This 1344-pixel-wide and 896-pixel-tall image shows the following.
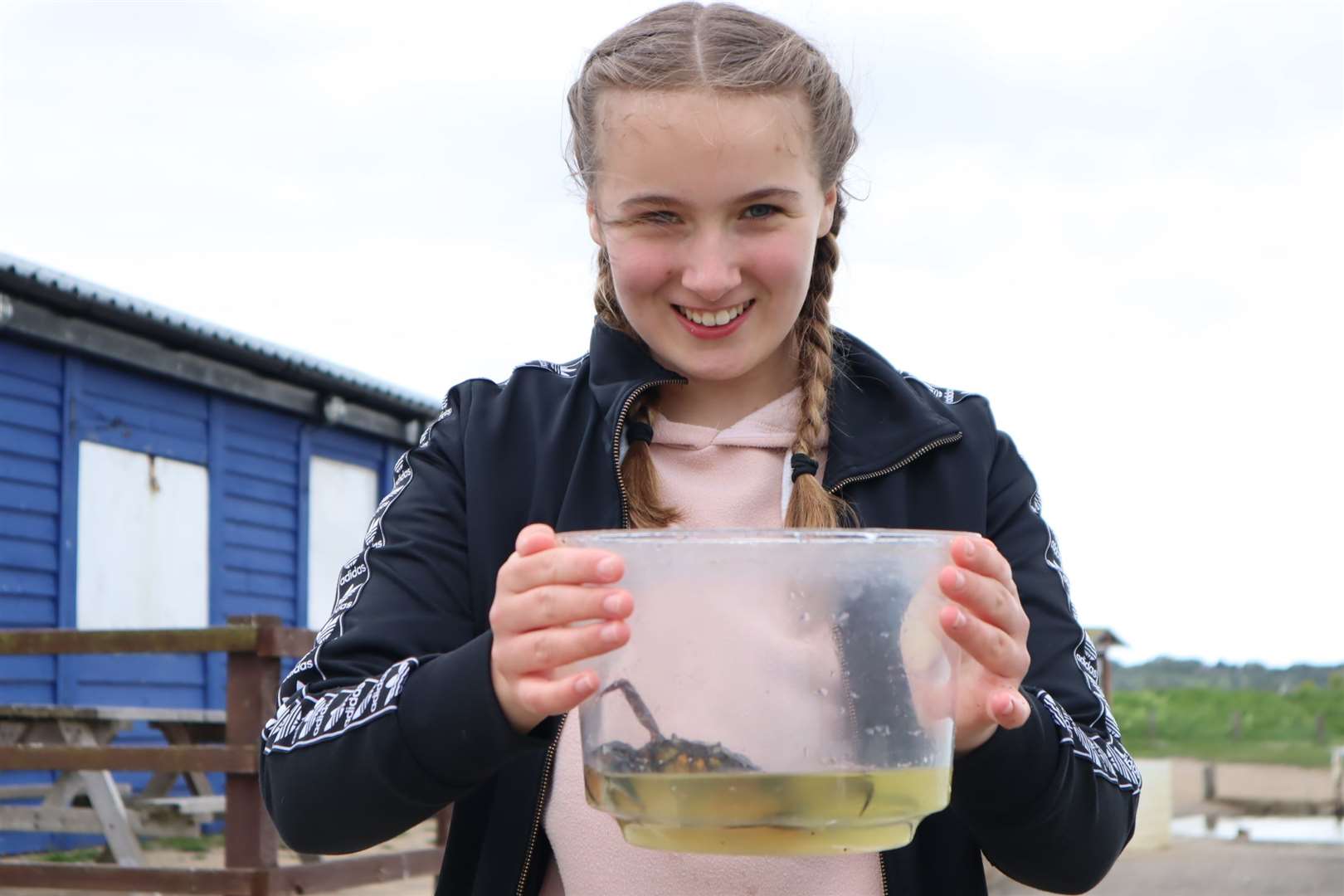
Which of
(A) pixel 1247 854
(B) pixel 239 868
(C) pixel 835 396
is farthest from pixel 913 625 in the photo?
(A) pixel 1247 854

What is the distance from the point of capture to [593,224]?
6.60 feet

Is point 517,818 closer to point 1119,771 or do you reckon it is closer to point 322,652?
point 322,652

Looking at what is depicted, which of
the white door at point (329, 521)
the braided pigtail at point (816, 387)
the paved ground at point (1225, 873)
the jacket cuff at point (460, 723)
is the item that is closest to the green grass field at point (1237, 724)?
the paved ground at point (1225, 873)

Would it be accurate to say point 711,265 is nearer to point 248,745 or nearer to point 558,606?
point 558,606

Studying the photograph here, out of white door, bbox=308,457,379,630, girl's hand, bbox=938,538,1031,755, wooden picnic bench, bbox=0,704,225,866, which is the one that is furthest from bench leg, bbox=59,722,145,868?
girl's hand, bbox=938,538,1031,755

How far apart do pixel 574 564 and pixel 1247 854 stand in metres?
12.4

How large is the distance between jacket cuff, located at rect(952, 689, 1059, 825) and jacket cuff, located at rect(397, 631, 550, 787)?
404 millimetres

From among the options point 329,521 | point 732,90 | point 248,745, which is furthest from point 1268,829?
point 732,90

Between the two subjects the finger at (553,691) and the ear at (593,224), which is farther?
the ear at (593,224)

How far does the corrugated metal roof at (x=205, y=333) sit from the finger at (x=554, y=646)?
349 inches

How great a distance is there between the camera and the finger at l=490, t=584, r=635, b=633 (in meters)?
1.22

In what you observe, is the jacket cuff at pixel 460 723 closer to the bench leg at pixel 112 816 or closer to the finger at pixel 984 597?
the finger at pixel 984 597

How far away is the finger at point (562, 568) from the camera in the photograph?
122 centimetres

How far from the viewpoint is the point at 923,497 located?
1.87 meters
